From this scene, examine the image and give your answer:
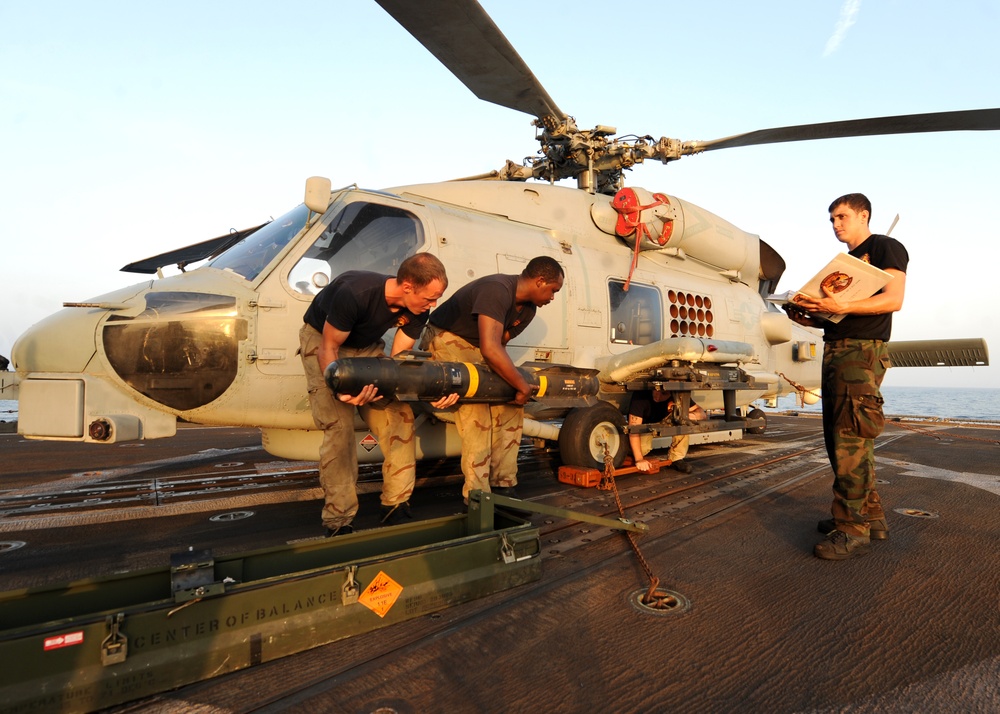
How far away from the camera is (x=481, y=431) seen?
12.3 feet

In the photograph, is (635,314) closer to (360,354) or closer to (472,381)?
(472,381)

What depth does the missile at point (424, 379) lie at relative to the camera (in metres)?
2.85

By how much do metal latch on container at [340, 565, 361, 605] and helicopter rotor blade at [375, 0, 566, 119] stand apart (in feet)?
13.1

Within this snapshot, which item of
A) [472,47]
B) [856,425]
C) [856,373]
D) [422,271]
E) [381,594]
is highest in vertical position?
[472,47]

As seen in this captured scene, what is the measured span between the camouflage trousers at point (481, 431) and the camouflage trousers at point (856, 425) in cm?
215

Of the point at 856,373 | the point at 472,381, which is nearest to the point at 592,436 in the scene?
the point at 472,381

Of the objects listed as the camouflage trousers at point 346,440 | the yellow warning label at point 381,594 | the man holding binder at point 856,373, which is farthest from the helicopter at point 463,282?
the yellow warning label at point 381,594

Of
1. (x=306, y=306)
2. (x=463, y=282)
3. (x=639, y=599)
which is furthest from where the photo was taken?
(x=463, y=282)

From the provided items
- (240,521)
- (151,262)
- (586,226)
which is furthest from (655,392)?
(151,262)

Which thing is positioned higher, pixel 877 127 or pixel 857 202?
pixel 877 127

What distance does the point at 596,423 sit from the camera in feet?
17.4

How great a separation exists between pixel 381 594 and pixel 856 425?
2.97 meters

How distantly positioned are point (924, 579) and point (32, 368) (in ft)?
19.1

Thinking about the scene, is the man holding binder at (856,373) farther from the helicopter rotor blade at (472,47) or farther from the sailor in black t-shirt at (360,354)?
the helicopter rotor blade at (472,47)
